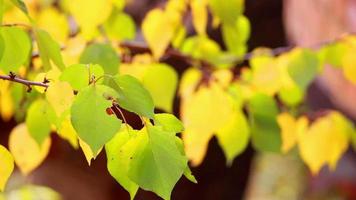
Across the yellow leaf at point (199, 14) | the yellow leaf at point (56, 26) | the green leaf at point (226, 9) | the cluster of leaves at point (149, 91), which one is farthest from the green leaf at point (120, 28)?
the green leaf at point (226, 9)

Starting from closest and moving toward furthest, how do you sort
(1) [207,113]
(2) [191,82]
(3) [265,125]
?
(1) [207,113] < (3) [265,125] < (2) [191,82]

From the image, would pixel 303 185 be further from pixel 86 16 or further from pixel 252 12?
pixel 86 16

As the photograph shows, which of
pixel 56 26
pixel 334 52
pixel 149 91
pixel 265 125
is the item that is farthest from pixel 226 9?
pixel 56 26

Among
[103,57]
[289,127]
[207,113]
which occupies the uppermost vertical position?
[103,57]

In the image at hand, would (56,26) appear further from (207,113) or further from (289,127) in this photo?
(289,127)

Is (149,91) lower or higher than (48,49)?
lower
